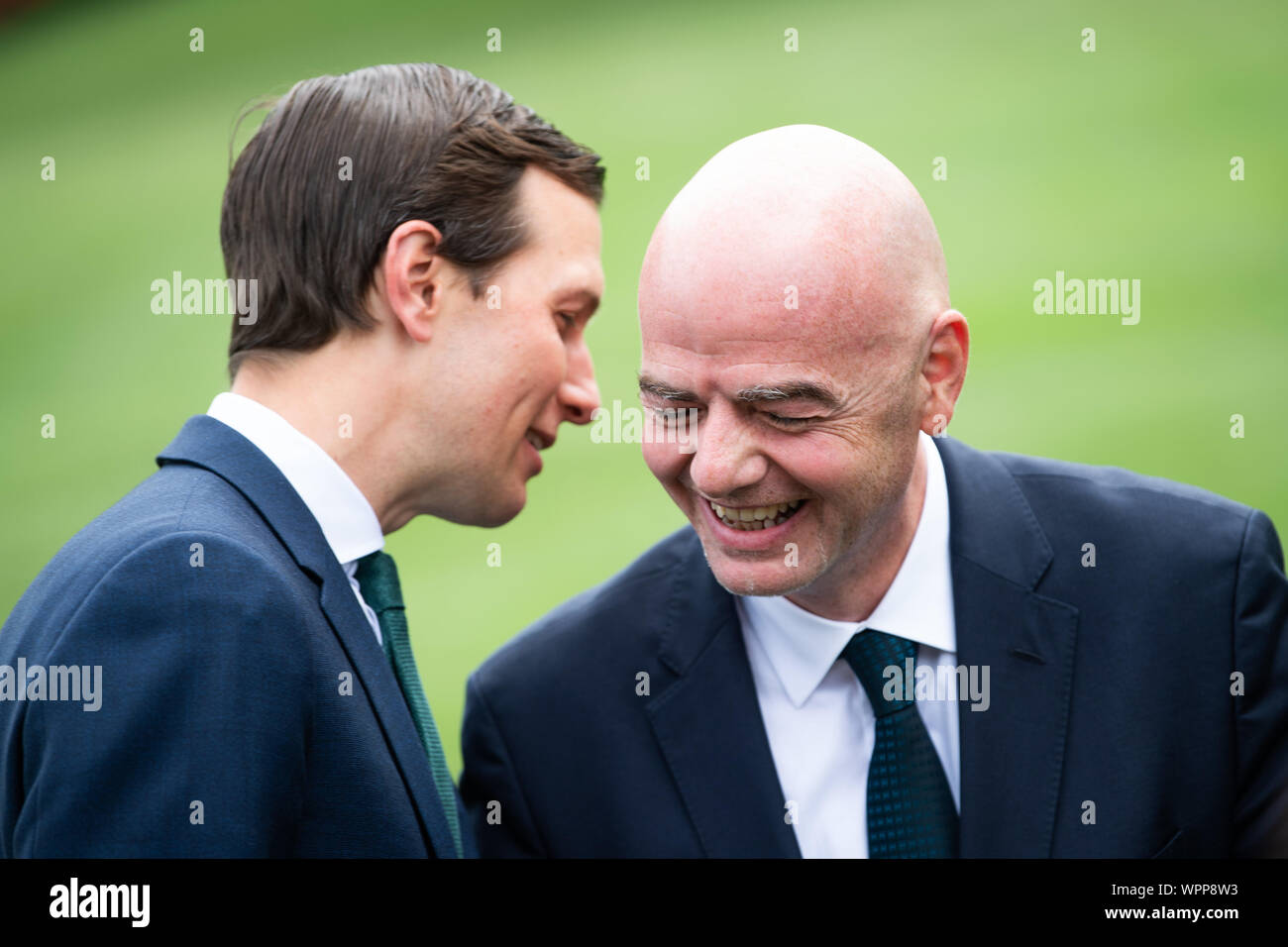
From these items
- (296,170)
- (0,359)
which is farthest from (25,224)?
(296,170)

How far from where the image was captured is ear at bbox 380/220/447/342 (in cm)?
277

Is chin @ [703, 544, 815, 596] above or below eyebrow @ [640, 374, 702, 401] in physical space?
below

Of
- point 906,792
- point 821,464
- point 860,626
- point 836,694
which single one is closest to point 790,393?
point 821,464

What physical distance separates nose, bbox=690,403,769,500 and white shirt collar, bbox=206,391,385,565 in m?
0.65

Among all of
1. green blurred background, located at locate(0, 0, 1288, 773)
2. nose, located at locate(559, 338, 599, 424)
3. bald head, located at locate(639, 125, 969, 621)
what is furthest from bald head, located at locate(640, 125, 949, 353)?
green blurred background, located at locate(0, 0, 1288, 773)

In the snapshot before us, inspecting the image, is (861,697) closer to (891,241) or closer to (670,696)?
(670,696)

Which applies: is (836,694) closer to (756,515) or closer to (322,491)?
(756,515)

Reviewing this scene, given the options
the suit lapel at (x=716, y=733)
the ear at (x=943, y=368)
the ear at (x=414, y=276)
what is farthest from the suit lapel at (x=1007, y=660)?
the ear at (x=414, y=276)

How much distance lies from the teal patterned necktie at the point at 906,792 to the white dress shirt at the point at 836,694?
0.12ft

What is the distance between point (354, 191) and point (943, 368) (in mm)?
1148

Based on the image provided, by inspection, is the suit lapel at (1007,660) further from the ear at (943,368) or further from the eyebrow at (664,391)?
the eyebrow at (664,391)

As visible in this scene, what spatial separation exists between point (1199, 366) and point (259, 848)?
32.5 feet

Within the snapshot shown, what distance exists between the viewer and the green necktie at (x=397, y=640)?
8.91 ft

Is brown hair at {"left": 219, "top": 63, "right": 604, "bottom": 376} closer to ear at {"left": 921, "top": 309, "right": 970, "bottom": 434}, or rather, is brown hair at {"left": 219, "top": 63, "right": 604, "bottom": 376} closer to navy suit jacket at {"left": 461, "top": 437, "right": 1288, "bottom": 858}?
navy suit jacket at {"left": 461, "top": 437, "right": 1288, "bottom": 858}
